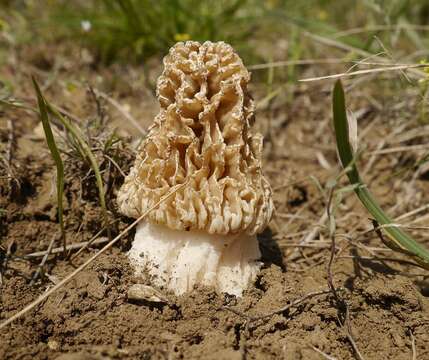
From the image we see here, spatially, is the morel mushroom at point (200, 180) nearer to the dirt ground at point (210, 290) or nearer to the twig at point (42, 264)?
the dirt ground at point (210, 290)

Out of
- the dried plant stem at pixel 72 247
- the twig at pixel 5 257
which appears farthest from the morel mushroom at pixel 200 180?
the twig at pixel 5 257

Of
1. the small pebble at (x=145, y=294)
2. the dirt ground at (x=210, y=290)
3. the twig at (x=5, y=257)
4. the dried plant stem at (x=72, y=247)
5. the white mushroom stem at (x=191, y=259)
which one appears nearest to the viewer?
the dirt ground at (x=210, y=290)

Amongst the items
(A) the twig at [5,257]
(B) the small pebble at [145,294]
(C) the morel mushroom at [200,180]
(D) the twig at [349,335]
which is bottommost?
(D) the twig at [349,335]

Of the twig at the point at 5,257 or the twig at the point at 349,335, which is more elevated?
the twig at the point at 5,257

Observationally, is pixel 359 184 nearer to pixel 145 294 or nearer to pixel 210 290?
pixel 210 290

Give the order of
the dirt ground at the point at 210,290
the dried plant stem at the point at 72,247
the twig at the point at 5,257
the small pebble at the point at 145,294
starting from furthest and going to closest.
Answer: the dried plant stem at the point at 72,247 < the twig at the point at 5,257 < the small pebble at the point at 145,294 < the dirt ground at the point at 210,290

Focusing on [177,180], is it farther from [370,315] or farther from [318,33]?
[318,33]

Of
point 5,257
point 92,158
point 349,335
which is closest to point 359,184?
point 349,335

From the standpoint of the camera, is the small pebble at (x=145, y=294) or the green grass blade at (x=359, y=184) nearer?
the green grass blade at (x=359, y=184)

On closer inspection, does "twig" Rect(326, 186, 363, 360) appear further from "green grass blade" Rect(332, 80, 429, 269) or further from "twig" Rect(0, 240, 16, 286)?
"twig" Rect(0, 240, 16, 286)
